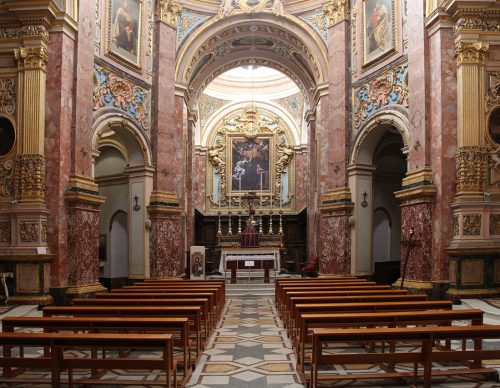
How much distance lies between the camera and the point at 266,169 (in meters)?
27.9

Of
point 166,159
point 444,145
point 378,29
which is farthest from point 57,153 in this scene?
point 378,29

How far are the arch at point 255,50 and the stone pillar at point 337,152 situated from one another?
1.12 metres

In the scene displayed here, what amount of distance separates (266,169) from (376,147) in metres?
10.7

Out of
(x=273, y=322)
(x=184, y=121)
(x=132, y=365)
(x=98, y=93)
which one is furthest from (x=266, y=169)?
(x=132, y=365)

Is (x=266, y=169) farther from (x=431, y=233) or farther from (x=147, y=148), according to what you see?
(x=431, y=233)

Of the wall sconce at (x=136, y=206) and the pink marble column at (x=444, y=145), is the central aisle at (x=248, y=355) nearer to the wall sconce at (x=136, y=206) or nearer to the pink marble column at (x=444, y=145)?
the pink marble column at (x=444, y=145)

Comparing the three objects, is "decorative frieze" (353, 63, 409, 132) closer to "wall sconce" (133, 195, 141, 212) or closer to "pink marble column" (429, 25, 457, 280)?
"pink marble column" (429, 25, 457, 280)

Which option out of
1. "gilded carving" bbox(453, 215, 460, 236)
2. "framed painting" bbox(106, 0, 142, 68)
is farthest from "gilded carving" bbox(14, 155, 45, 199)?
"gilded carving" bbox(453, 215, 460, 236)

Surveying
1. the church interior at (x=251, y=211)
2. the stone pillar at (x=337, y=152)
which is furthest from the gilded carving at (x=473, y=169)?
the stone pillar at (x=337, y=152)

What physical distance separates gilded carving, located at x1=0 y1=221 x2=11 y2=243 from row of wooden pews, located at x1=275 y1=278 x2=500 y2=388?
6.70 m

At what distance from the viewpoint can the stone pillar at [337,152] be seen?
53.9 feet

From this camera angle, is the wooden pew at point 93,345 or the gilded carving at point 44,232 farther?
the gilded carving at point 44,232

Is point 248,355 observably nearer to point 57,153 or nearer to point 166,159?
point 57,153

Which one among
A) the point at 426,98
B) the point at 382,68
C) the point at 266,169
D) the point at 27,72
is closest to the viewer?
the point at 27,72
